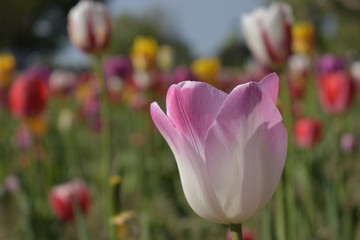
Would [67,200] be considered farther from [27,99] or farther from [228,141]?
[228,141]

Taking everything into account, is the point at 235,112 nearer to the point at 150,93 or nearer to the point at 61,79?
the point at 150,93

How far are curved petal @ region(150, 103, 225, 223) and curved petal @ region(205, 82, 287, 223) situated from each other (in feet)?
0.04

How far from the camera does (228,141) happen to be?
1.63 feet

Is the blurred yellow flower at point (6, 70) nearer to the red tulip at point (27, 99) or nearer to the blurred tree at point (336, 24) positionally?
the red tulip at point (27, 99)

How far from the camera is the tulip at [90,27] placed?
4.48 ft

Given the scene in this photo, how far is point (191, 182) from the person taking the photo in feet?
1.74

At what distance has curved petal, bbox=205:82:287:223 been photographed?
1.61 feet

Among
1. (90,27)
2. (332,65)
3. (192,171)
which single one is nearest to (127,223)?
(192,171)

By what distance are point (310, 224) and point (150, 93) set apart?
1188 millimetres

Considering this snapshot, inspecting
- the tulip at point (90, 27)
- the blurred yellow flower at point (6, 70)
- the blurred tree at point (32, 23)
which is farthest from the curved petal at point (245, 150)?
the blurred tree at point (32, 23)

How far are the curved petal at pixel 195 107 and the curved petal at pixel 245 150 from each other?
15mm

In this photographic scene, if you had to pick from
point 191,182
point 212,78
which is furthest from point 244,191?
point 212,78

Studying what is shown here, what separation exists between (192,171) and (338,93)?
4.56ft

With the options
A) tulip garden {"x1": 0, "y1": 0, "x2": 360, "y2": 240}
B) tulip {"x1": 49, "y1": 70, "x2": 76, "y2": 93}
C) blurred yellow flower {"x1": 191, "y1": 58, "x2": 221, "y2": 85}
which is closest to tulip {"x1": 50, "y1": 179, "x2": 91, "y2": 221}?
tulip garden {"x1": 0, "y1": 0, "x2": 360, "y2": 240}
